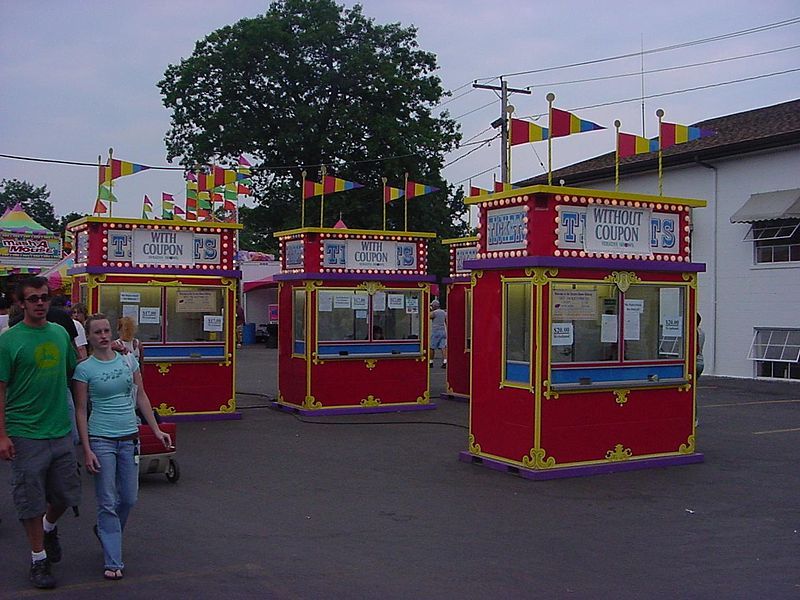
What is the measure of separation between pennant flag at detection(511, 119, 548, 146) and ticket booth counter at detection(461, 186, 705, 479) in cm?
72

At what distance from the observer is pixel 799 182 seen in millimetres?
21453

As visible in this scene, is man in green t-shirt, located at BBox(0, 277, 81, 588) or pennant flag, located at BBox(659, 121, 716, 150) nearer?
man in green t-shirt, located at BBox(0, 277, 81, 588)

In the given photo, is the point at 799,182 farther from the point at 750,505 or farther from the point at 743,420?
the point at 750,505

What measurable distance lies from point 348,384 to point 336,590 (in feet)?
31.8

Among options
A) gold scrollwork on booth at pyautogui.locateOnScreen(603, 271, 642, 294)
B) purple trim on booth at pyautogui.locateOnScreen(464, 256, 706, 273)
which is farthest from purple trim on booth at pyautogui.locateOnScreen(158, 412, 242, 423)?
gold scrollwork on booth at pyautogui.locateOnScreen(603, 271, 642, 294)

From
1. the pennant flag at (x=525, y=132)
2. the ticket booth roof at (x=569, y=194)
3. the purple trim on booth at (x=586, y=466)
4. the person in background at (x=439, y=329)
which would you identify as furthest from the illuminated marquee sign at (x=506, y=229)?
the person in background at (x=439, y=329)

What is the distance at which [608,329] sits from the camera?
1048cm

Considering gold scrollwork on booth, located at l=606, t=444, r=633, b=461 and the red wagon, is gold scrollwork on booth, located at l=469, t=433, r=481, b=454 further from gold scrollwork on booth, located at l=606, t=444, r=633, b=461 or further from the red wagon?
the red wagon

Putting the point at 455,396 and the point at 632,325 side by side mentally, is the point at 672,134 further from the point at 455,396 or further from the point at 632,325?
the point at 455,396

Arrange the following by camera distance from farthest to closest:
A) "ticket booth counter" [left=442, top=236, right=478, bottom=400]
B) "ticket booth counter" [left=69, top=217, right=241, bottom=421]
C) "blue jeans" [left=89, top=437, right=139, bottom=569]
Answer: "ticket booth counter" [left=442, top=236, right=478, bottom=400] < "ticket booth counter" [left=69, top=217, right=241, bottom=421] < "blue jeans" [left=89, top=437, right=139, bottom=569]

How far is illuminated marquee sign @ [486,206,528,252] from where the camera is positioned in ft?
33.1

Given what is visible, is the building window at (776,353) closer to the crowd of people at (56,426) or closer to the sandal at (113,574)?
the crowd of people at (56,426)

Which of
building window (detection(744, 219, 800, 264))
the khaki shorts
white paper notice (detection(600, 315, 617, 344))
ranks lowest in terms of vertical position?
the khaki shorts

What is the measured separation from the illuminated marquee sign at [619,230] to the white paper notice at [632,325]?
2.28 feet
